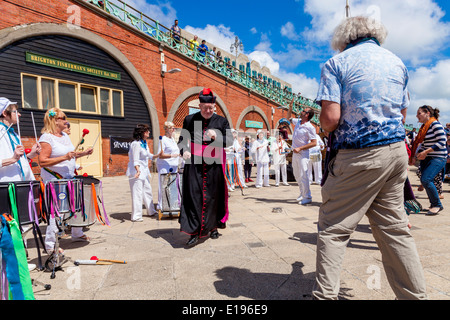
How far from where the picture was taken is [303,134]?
20.6ft

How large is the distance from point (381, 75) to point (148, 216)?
5.15 meters

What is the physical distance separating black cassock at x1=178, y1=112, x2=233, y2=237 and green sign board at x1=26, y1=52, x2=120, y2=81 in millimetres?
9997

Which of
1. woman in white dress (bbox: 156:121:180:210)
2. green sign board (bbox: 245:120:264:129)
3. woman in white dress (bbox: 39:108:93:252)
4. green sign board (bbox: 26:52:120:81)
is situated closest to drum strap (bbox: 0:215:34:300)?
woman in white dress (bbox: 39:108:93:252)

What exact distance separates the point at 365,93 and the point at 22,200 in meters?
3.09

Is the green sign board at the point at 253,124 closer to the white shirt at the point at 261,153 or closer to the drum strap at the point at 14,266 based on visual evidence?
the white shirt at the point at 261,153

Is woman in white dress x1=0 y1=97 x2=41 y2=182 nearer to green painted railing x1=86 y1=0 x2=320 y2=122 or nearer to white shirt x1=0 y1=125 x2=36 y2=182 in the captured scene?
white shirt x1=0 y1=125 x2=36 y2=182

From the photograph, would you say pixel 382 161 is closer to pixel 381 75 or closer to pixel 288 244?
pixel 381 75

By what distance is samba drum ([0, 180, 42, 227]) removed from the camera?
2.41m

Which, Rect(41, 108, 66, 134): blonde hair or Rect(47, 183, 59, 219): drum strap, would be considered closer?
Rect(47, 183, 59, 219): drum strap

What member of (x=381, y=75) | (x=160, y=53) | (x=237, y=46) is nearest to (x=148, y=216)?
(x=381, y=75)

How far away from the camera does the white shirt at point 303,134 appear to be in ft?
20.3

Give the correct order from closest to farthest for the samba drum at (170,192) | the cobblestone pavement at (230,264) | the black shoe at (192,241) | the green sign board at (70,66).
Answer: the cobblestone pavement at (230,264) < the black shoe at (192,241) < the samba drum at (170,192) < the green sign board at (70,66)

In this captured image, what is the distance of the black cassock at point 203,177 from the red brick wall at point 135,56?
1024 cm

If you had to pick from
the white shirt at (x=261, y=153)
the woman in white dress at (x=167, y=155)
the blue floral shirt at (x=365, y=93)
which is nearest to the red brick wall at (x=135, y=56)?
the white shirt at (x=261, y=153)
